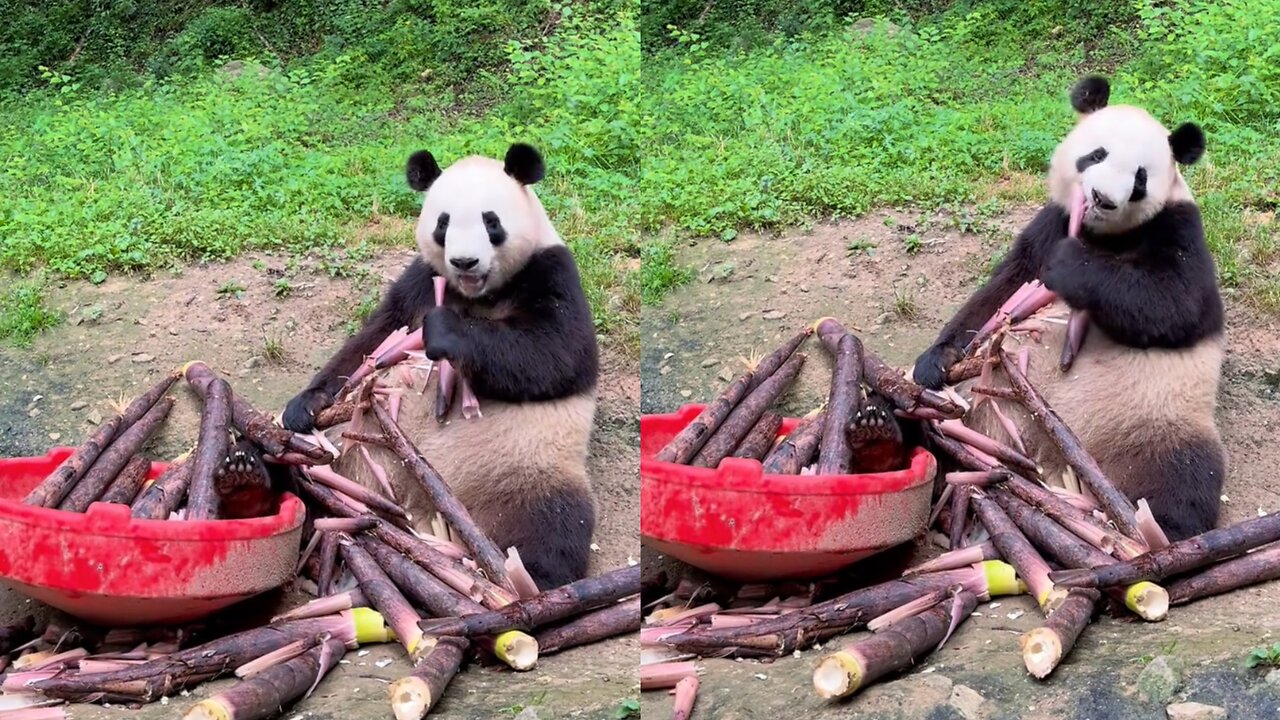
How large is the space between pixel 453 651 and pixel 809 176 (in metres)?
1.32

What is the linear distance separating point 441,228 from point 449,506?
32.2 inches

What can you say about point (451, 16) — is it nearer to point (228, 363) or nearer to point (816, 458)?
point (228, 363)

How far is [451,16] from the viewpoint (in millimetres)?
2867

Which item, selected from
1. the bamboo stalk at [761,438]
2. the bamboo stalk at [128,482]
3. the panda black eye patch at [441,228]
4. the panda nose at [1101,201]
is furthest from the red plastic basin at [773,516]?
the bamboo stalk at [128,482]

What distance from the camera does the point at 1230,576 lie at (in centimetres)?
206

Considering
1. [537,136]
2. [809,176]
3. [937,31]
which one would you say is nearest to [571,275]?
[537,136]

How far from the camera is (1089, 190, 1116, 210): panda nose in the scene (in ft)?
8.32

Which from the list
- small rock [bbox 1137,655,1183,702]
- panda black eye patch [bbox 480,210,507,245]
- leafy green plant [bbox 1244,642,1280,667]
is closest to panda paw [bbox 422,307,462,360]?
panda black eye patch [bbox 480,210,507,245]

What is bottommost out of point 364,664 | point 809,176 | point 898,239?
point 364,664

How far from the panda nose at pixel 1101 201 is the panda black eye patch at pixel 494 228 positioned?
1.50 metres

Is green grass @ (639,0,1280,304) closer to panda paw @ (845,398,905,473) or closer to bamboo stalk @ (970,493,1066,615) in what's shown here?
panda paw @ (845,398,905,473)

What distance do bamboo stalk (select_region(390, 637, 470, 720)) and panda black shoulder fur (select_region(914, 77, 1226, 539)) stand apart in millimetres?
1175

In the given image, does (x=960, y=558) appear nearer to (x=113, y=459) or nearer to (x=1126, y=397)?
(x=1126, y=397)

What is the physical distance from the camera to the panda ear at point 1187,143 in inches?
99.3
